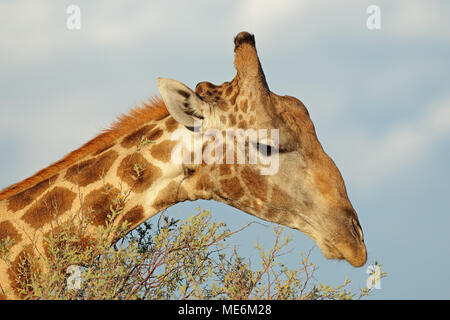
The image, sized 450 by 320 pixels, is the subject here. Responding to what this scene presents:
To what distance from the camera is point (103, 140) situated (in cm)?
786

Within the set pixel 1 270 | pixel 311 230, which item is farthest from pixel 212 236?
pixel 1 270

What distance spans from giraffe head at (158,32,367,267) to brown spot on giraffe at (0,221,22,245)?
7.05 feet

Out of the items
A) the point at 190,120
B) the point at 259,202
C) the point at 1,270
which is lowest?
the point at 1,270

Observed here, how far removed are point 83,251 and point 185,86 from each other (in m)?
2.28

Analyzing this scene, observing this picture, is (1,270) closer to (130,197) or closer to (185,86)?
(130,197)

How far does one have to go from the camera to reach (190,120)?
23.5ft

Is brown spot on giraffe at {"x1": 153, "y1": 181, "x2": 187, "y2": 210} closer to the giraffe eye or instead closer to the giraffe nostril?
the giraffe eye

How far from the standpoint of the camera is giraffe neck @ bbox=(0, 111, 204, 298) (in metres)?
7.09

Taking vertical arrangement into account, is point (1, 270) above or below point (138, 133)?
below

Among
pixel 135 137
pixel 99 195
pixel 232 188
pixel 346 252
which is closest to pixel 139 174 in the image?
pixel 99 195

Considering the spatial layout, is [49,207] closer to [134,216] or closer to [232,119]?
[134,216]

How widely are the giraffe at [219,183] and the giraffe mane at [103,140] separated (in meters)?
0.22

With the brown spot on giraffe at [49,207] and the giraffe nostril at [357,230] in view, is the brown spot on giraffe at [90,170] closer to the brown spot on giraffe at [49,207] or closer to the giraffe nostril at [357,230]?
the brown spot on giraffe at [49,207]
